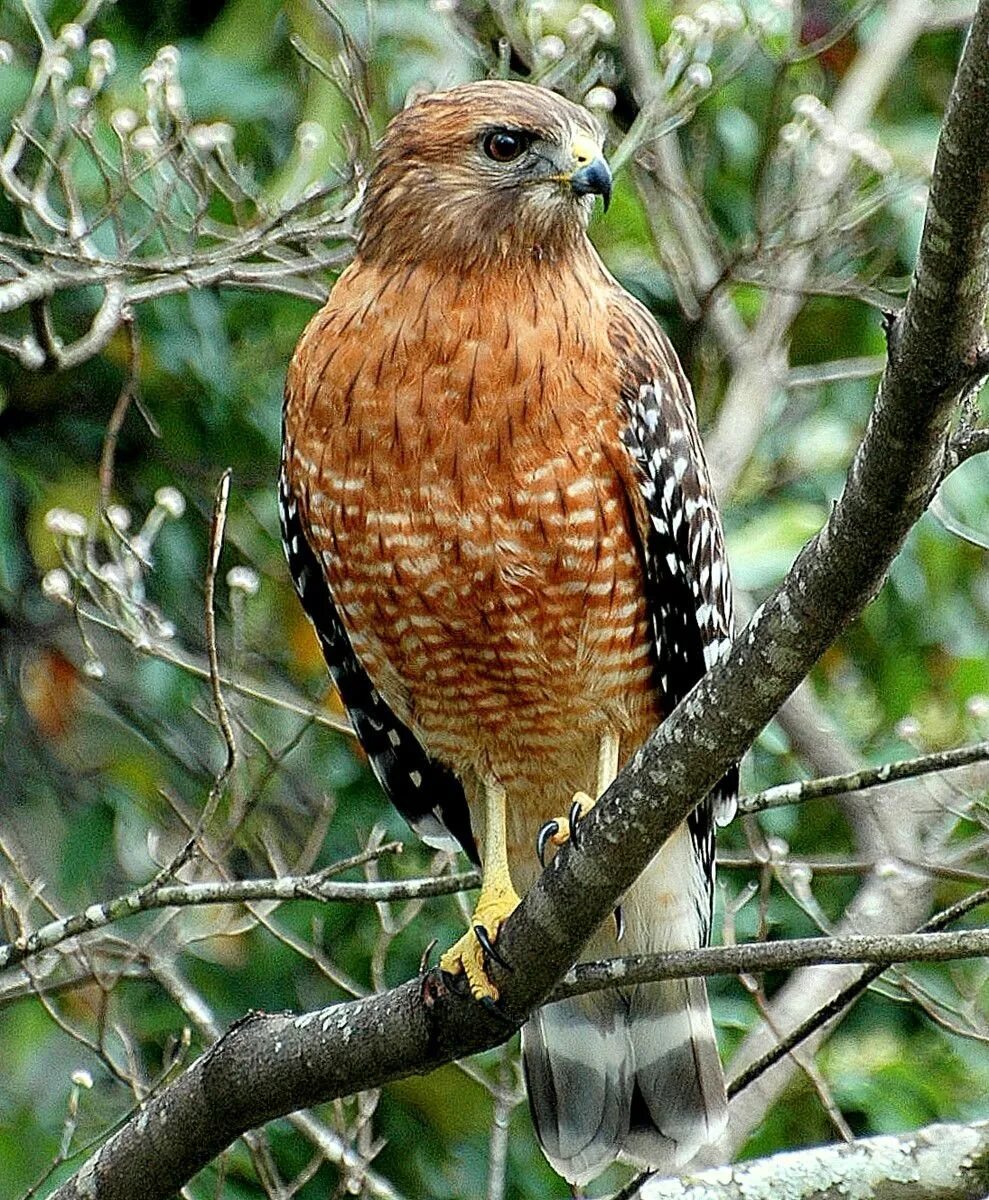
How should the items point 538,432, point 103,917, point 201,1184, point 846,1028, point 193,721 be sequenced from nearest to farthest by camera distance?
point 103,917 < point 538,432 < point 201,1184 < point 846,1028 < point 193,721

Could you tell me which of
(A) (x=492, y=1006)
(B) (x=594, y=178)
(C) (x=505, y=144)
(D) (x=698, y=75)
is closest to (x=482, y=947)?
(A) (x=492, y=1006)

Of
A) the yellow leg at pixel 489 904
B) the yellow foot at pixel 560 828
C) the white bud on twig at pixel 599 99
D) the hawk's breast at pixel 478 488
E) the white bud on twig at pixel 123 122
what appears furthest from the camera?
the white bud on twig at pixel 599 99

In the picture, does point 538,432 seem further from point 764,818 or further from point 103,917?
point 764,818

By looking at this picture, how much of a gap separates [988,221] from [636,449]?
164 cm

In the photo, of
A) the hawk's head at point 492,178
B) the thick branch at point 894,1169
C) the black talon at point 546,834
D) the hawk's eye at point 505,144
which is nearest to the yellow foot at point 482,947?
the black talon at point 546,834

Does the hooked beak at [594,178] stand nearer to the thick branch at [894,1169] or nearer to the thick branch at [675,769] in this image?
the thick branch at [675,769]

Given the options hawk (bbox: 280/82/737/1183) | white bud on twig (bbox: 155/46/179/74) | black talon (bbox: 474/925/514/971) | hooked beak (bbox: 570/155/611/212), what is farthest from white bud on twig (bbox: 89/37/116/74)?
black talon (bbox: 474/925/514/971)

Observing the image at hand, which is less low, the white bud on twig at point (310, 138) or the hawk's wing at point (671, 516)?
the white bud on twig at point (310, 138)

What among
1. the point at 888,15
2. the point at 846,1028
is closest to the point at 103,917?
the point at 846,1028

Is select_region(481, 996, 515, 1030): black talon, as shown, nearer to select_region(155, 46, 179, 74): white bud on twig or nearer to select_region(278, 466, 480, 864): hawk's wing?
select_region(278, 466, 480, 864): hawk's wing

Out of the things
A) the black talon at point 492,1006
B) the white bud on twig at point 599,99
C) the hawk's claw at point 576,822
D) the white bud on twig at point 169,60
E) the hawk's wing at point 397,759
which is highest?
the white bud on twig at point 169,60

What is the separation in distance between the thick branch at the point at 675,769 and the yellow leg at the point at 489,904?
73 millimetres

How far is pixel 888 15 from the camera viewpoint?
5824 mm

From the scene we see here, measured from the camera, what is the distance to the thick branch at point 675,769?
2.09 meters
